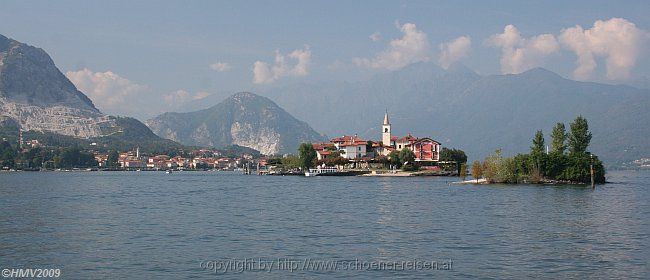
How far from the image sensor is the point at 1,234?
36125 mm

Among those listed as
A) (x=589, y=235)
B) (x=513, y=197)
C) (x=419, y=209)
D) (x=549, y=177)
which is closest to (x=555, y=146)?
(x=549, y=177)

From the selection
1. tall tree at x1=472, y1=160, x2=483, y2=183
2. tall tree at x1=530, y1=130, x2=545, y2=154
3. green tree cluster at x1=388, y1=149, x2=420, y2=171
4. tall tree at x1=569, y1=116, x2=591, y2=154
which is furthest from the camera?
green tree cluster at x1=388, y1=149, x2=420, y2=171

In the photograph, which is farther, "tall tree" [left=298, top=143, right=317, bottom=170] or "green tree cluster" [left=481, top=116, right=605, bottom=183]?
"tall tree" [left=298, top=143, right=317, bottom=170]

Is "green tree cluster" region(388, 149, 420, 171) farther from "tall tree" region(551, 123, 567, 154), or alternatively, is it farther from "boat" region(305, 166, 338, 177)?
"tall tree" region(551, 123, 567, 154)

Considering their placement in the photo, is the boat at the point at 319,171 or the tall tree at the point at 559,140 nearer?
the tall tree at the point at 559,140

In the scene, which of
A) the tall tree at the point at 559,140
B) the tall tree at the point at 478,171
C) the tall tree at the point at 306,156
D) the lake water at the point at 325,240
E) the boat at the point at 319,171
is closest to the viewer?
the lake water at the point at 325,240

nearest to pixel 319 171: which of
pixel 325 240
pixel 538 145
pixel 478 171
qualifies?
pixel 478 171

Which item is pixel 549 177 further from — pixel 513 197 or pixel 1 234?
pixel 1 234

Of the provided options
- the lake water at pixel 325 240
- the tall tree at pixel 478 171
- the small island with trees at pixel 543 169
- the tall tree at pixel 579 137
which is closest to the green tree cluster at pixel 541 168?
the small island with trees at pixel 543 169

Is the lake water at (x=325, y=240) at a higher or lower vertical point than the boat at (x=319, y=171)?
lower

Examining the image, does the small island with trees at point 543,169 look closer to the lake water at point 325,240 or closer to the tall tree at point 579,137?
the tall tree at point 579,137

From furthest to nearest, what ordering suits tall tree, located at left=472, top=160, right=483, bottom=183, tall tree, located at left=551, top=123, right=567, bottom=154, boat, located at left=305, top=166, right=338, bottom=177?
1. boat, located at left=305, top=166, right=338, bottom=177
2. tall tree, located at left=551, top=123, right=567, bottom=154
3. tall tree, located at left=472, top=160, right=483, bottom=183

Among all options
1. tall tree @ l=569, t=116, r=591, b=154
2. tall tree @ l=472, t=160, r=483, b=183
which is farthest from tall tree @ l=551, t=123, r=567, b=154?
tall tree @ l=472, t=160, r=483, b=183

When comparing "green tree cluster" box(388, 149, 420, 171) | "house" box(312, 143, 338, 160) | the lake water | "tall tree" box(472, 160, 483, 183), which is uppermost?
"house" box(312, 143, 338, 160)
